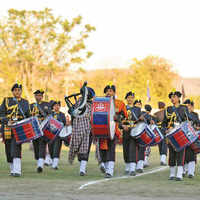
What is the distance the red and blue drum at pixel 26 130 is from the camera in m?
12.5

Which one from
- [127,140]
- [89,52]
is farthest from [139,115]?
[89,52]

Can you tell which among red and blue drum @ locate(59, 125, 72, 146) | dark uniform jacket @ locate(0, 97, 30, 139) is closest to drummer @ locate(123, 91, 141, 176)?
dark uniform jacket @ locate(0, 97, 30, 139)

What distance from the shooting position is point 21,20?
47.8 m

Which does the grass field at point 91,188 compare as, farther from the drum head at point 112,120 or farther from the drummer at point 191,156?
the drum head at point 112,120

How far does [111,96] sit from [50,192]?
405 centimetres

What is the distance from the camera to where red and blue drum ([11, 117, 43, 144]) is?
41.1 ft

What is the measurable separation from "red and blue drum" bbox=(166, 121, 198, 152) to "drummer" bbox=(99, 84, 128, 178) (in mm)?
1228

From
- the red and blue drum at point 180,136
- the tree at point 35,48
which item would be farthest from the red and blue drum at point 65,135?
the tree at point 35,48

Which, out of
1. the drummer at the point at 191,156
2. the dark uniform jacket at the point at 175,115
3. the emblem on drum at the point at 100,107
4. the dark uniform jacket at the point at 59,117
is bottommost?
the drummer at the point at 191,156

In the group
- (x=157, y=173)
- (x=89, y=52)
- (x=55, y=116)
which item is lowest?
(x=157, y=173)

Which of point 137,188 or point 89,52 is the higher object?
point 89,52

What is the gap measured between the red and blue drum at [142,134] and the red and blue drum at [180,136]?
1.54 metres

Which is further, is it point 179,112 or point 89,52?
point 89,52

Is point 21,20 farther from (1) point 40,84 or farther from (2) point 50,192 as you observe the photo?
(2) point 50,192
